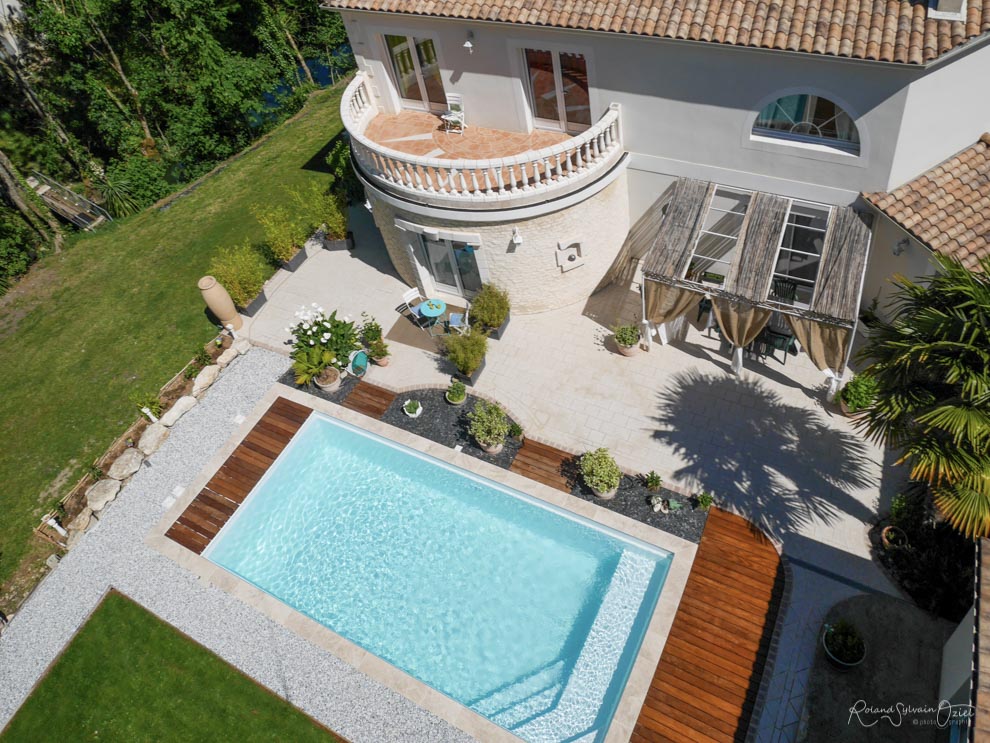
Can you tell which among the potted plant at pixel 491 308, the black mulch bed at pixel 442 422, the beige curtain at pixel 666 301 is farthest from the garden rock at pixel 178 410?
the beige curtain at pixel 666 301

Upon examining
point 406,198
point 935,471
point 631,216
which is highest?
point 406,198

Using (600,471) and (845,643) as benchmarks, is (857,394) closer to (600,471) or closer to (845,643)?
(845,643)

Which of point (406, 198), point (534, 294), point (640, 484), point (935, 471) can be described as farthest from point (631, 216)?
point (935, 471)

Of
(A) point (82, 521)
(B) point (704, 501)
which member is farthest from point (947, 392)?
(A) point (82, 521)

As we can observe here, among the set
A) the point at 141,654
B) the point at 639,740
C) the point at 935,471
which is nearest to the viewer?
the point at 935,471

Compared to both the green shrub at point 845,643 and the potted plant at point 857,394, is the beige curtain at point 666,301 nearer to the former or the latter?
the potted plant at point 857,394

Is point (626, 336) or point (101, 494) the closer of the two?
point (101, 494)

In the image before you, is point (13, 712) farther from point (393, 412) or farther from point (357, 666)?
point (393, 412)
